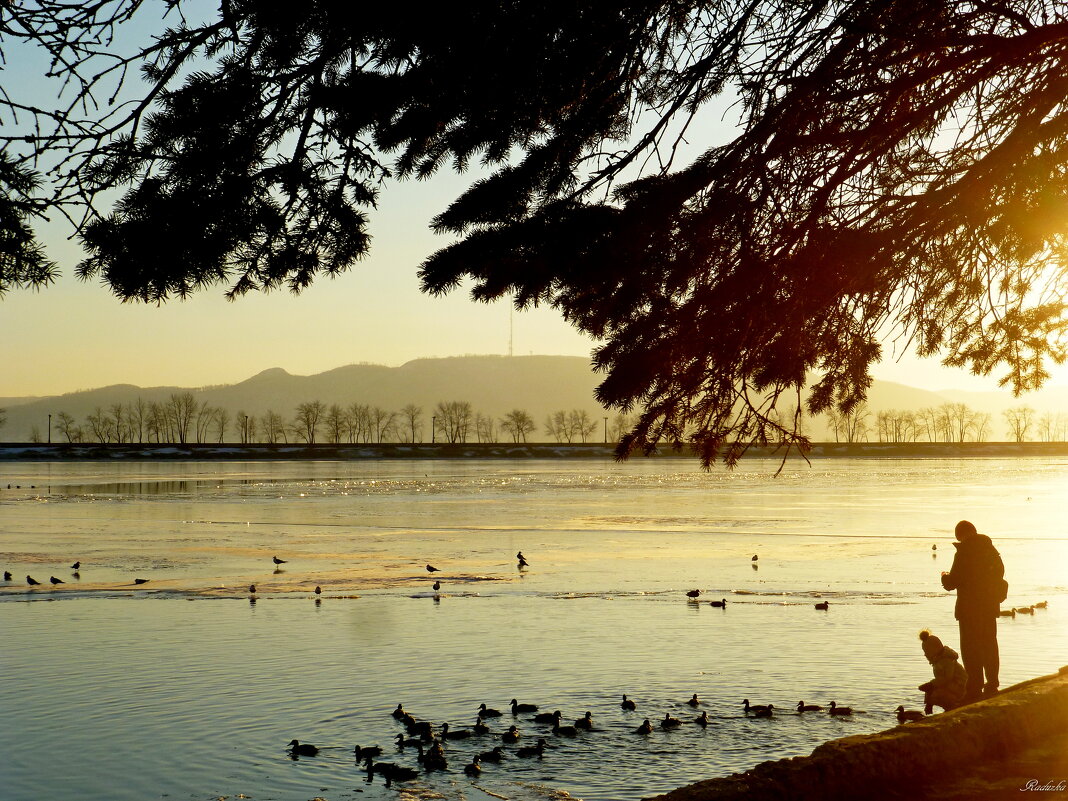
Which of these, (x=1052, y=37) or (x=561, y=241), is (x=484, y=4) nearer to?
(x=561, y=241)

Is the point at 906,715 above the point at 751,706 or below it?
above

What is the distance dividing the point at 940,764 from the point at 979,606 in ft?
12.9

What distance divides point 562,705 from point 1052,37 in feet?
27.0

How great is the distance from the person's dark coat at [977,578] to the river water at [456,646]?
5.36 feet

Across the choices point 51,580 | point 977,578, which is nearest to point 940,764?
point 977,578

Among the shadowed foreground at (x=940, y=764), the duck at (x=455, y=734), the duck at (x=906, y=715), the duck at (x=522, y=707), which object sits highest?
the shadowed foreground at (x=940, y=764)

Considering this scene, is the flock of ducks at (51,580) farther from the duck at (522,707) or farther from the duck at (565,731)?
the duck at (565,731)

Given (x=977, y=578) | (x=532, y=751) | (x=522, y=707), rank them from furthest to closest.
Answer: (x=522, y=707) < (x=977, y=578) < (x=532, y=751)

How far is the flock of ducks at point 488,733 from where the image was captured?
32.7 ft

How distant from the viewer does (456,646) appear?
15539 millimetres

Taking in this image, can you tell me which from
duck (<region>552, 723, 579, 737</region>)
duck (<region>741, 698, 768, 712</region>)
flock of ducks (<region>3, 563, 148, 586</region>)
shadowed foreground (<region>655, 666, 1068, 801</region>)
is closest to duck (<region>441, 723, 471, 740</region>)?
duck (<region>552, 723, 579, 737</region>)

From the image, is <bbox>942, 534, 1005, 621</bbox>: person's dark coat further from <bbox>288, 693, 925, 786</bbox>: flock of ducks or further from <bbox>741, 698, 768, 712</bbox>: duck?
<bbox>741, 698, 768, 712</bbox>: duck

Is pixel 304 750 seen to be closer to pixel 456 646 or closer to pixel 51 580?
pixel 456 646

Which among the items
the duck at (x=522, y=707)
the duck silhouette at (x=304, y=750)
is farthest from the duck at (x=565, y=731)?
the duck silhouette at (x=304, y=750)
